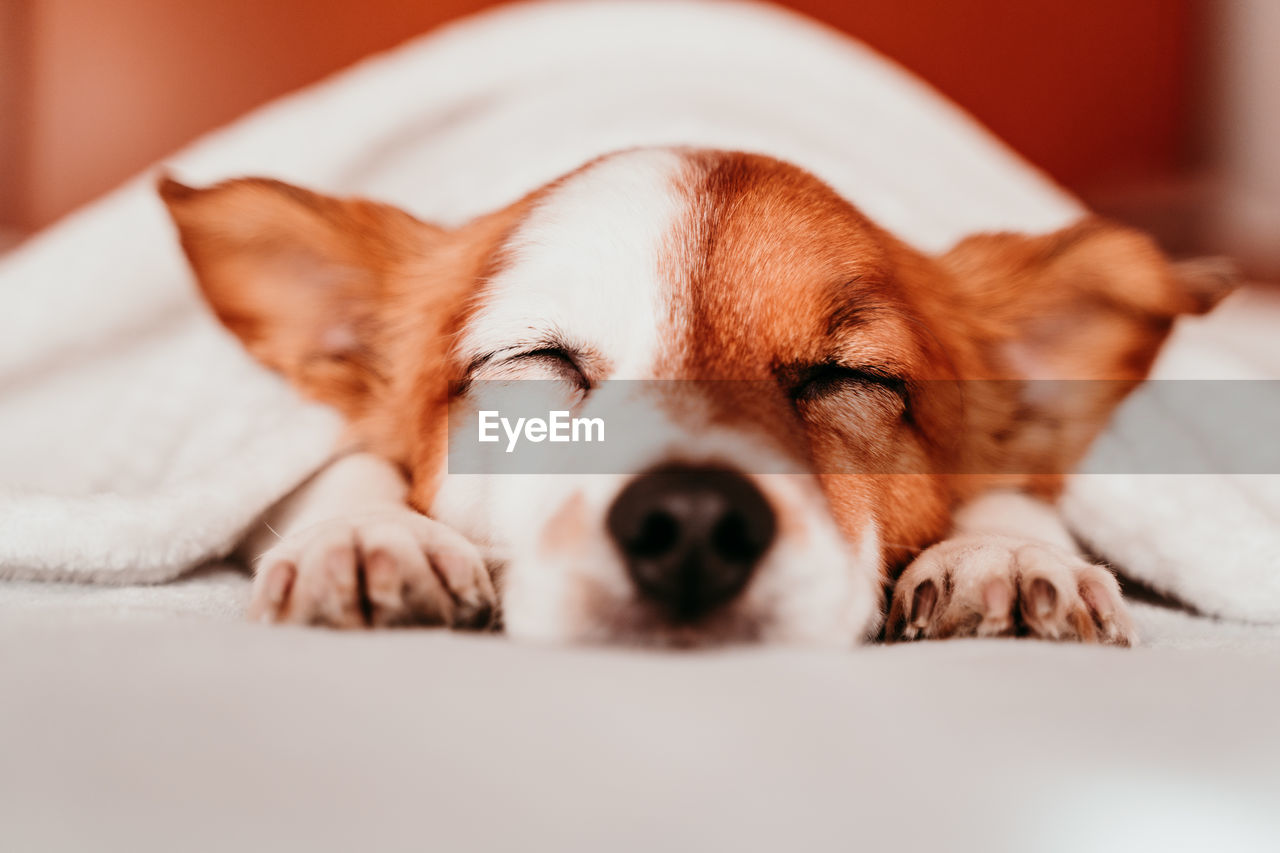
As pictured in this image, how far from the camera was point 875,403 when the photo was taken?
1099 mm

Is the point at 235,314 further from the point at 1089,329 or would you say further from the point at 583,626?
the point at 1089,329

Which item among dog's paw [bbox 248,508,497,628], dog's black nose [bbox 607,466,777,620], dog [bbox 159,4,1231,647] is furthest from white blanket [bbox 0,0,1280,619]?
dog's black nose [bbox 607,466,777,620]

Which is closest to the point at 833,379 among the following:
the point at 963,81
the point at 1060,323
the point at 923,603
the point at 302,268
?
the point at 923,603

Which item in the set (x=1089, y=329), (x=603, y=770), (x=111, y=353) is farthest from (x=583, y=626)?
(x=111, y=353)

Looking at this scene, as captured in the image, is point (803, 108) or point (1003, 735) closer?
point (1003, 735)

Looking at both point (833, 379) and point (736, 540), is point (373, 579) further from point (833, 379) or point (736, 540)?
point (833, 379)

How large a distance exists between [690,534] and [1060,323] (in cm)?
94

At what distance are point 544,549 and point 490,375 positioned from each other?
0.37m

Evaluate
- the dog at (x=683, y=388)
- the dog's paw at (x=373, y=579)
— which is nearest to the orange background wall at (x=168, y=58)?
the dog at (x=683, y=388)

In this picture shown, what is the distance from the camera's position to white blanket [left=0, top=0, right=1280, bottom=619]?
3.45 ft

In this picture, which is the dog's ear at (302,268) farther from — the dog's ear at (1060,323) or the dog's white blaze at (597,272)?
the dog's ear at (1060,323)

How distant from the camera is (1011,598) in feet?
2.79

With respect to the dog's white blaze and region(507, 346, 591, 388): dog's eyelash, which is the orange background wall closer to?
the dog's white blaze

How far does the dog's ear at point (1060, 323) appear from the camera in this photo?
1253 mm
